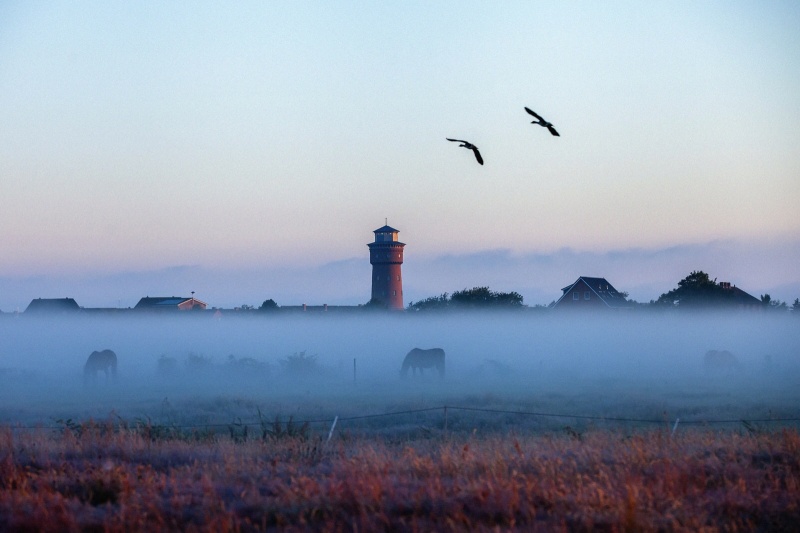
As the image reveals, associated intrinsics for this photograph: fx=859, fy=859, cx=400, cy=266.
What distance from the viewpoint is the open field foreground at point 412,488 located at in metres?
10.0

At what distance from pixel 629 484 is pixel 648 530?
1.72 meters

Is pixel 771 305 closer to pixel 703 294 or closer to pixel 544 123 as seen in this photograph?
pixel 703 294

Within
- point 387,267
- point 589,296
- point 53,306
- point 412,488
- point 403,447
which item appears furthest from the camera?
point 53,306

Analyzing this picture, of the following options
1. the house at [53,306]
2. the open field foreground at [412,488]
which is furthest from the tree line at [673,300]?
the open field foreground at [412,488]

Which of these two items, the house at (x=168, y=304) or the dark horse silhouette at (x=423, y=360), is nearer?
the dark horse silhouette at (x=423, y=360)

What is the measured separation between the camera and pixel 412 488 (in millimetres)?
11227

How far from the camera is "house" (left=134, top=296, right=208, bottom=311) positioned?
346 feet

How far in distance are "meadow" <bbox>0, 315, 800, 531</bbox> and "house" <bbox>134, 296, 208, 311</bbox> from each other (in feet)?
130

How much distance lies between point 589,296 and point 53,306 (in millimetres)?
68318

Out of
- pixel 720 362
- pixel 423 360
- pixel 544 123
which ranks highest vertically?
pixel 544 123

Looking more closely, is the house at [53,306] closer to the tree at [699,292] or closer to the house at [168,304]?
the house at [168,304]

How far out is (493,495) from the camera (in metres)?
10.5

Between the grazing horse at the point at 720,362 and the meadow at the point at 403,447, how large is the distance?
69 cm

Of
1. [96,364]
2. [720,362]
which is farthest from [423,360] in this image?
[96,364]
